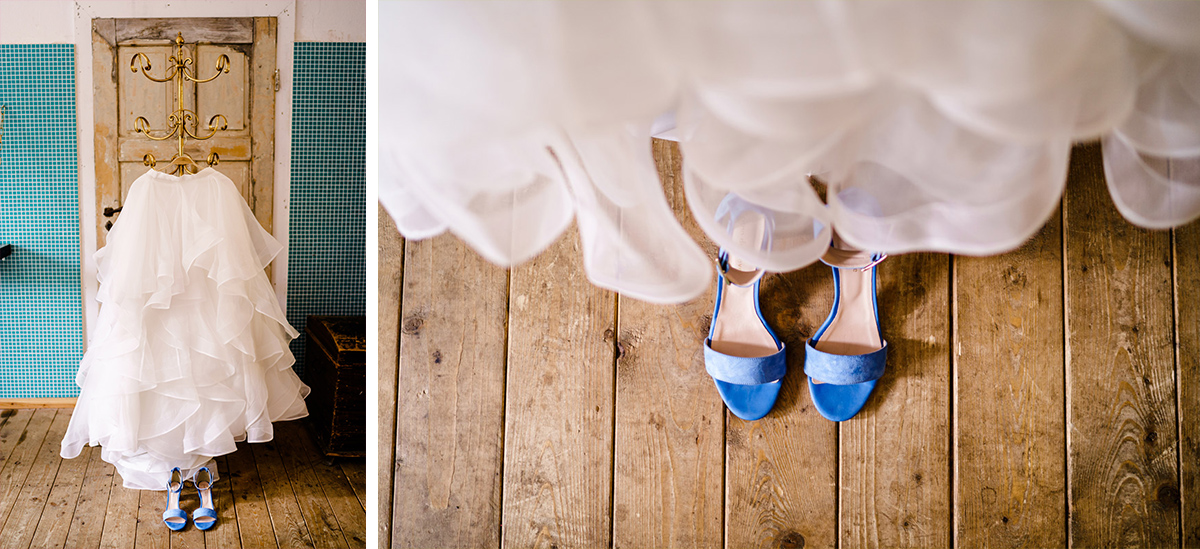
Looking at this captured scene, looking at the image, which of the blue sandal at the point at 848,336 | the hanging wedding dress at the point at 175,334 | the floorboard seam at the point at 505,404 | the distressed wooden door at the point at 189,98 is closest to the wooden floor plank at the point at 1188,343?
the blue sandal at the point at 848,336

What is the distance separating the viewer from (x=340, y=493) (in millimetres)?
1601

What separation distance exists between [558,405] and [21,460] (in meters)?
1.81

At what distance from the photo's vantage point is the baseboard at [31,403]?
1.92 metres

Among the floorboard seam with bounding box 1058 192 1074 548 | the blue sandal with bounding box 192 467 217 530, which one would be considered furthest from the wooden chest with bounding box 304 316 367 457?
the floorboard seam with bounding box 1058 192 1074 548

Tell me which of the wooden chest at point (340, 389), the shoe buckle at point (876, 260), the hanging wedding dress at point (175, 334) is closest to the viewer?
the shoe buckle at point (876, 260)

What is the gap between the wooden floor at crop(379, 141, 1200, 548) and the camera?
0.83 meters

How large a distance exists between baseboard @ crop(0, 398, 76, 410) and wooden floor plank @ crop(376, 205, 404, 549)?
1819mm

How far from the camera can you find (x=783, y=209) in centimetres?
43

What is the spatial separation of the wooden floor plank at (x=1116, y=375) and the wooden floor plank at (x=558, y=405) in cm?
67

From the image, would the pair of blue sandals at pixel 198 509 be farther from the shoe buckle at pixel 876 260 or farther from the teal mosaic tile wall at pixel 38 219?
the shoe buckle at pixel 876 260

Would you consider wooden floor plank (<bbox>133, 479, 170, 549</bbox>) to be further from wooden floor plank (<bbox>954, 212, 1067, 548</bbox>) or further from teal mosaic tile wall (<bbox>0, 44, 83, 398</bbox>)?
wooden floor plank (<bbox>954, 212, 1067, 548</bbox>)

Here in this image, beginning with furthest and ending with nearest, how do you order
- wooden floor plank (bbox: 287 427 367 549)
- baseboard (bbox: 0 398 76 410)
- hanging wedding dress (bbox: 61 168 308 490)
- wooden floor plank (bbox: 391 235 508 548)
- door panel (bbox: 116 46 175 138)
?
baseboard (bbox: 0 398 76 410) < door panel (bbox: 116 46 175 138) < wooden floor plank (bbox: 287 427 367 549) < hanging wedding dress (bbox: 61 168 308 490) < wooden floor plank (bbox: 391 235 508 548)

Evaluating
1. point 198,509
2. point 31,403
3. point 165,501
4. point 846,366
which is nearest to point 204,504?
point 198,509

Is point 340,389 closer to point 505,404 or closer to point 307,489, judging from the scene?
point 307,489
